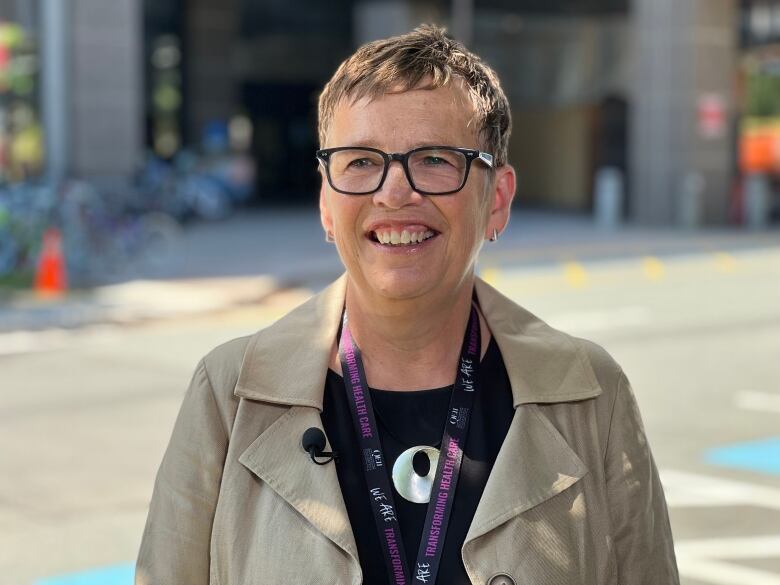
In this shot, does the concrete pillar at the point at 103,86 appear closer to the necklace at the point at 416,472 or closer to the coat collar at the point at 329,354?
the coat collar at the point at 329,354

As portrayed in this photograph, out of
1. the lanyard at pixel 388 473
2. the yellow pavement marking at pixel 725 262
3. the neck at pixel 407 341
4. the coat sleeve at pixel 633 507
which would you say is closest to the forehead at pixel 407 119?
the neck at pixel 407 341

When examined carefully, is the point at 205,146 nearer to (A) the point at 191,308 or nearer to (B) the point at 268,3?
(B) the point at 268,3

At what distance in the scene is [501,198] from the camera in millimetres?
2809

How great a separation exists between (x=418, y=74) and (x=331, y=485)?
761 mm

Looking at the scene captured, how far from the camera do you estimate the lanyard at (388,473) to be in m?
2.40

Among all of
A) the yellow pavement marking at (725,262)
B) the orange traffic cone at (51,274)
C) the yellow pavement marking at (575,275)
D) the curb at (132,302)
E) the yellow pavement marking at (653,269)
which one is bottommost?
the yellow pavement marking at (725,262)

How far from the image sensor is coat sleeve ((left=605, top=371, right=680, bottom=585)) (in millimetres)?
2590

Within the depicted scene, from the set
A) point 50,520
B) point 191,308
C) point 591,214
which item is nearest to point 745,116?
point 591,214

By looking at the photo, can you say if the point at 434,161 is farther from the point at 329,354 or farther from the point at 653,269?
the point at 653,269

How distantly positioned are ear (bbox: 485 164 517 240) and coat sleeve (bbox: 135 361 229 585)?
70 cm

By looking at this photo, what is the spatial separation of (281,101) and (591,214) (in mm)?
9575

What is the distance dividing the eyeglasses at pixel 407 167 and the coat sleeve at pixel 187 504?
50cm

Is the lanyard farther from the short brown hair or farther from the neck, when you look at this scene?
the short brown hair

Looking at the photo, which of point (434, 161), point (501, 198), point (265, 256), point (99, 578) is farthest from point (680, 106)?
point (434, 161)
